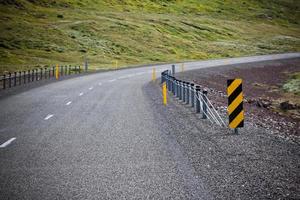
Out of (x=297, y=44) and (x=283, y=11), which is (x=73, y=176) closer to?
(x=297, y=44)

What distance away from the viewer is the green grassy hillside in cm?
6806

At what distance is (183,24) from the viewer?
372 feet

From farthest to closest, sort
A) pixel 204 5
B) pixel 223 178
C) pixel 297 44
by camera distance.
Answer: pixel 204 5, pixel 297 44, pixel 223 178

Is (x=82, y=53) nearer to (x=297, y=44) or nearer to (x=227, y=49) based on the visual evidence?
(x=227, y=49)

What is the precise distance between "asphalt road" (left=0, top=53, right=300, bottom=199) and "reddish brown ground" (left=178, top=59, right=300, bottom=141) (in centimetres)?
521

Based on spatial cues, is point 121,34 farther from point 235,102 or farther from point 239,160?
point 239,160

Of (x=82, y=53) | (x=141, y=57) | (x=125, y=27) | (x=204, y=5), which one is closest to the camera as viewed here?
(x=82, y=53)

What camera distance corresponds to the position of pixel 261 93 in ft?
97.6

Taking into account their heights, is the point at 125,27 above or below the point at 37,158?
above

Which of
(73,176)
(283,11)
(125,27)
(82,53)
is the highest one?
(283,11)

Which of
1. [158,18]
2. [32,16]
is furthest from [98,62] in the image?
[158,18]

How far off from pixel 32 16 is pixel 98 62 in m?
37.6

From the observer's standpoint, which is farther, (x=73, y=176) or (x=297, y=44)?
(x=297, y=44)

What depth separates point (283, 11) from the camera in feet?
577
